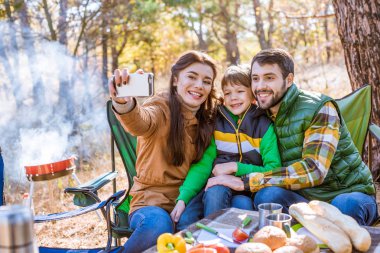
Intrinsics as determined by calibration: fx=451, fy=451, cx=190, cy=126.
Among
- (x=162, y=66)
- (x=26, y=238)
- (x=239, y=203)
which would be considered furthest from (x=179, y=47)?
(x=26, y=238)

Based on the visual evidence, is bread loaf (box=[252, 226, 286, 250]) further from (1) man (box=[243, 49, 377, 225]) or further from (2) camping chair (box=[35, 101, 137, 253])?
(2) camping chair (box=[35, 101, 137, 253])

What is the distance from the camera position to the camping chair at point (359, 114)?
2.81 metres

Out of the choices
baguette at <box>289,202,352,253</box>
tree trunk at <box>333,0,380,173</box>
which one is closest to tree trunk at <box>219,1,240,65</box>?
tree trunk at <box>333,0,380,173</box>

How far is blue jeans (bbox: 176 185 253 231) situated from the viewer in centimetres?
222

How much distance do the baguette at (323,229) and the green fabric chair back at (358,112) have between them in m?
1.19

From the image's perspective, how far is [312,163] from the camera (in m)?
2.22

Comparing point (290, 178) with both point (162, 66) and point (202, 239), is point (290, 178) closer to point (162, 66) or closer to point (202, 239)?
point (202, 239)

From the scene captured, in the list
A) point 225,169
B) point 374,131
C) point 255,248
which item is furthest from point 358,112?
point 255,248

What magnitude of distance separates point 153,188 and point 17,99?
7725 millimetres

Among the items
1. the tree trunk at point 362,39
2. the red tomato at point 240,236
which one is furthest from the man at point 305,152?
the tree trunk at point 362,39

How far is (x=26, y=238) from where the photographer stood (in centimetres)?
72

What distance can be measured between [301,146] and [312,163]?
0.49ft

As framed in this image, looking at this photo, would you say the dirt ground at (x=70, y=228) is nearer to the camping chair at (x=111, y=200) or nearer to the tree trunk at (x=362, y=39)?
the camping chair at (x=111, y=200)

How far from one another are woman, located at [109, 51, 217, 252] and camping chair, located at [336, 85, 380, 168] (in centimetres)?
93
